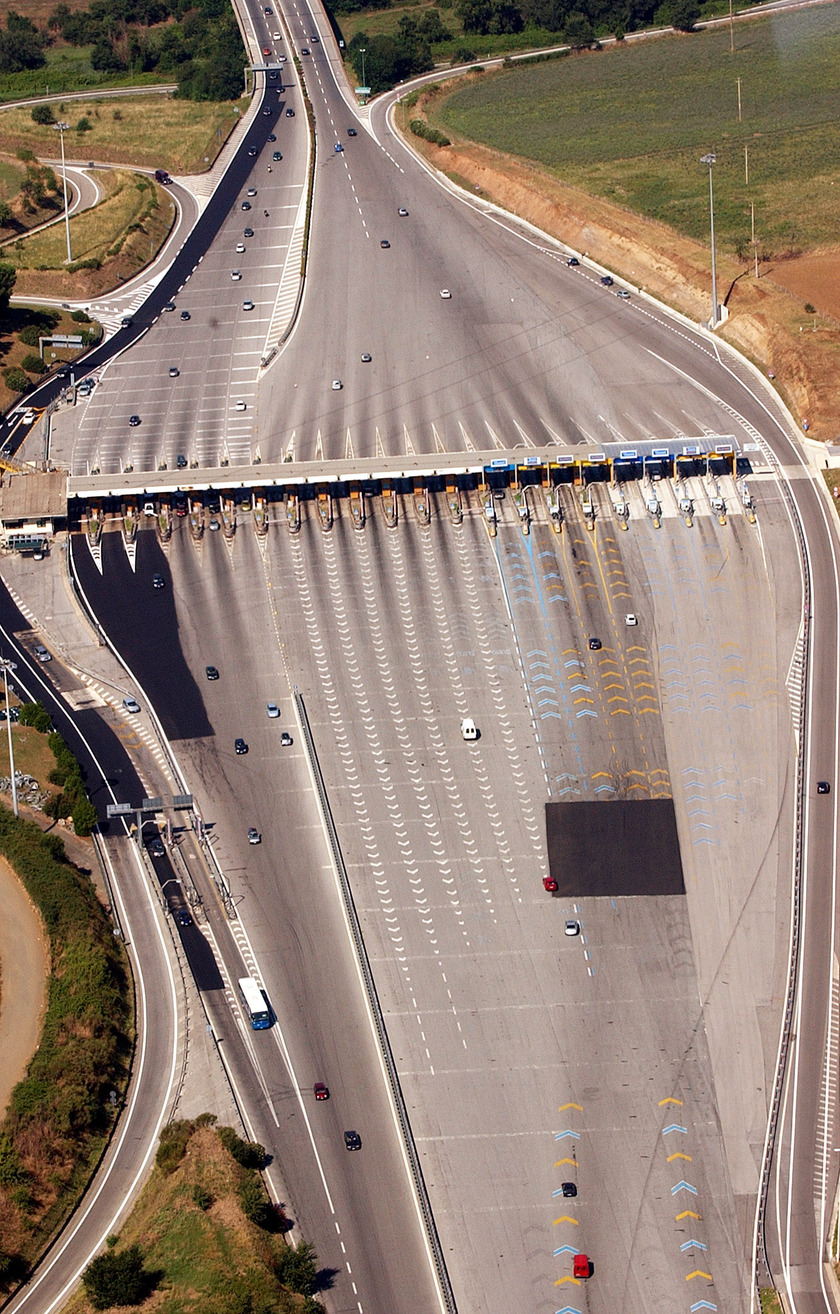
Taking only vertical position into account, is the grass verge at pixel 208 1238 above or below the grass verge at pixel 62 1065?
below

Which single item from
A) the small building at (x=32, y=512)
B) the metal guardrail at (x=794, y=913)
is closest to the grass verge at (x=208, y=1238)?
the metal guardrail at (x=794, y=913)

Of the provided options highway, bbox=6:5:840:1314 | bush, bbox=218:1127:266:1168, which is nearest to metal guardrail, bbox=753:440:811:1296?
highway, bbox=6:5:840:1314

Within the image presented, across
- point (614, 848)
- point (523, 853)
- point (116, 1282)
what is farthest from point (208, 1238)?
point (614, 848)

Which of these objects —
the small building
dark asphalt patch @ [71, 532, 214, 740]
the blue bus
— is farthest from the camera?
the small building

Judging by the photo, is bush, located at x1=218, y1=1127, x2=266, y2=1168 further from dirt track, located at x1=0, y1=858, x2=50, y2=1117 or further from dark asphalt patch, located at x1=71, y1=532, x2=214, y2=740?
dark asphalt patch, located at x1=71, y1=532, x2=214, y2=740

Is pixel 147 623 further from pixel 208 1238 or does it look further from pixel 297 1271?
pixel 297 1271

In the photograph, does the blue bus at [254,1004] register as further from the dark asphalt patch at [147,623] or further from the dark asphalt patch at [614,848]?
the dark asphalt patch at [147,623]
